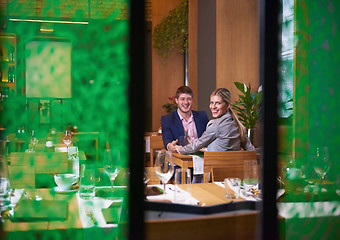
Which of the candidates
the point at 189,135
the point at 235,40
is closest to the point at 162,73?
the point at 235,40

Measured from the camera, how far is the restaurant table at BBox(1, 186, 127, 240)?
128 cm

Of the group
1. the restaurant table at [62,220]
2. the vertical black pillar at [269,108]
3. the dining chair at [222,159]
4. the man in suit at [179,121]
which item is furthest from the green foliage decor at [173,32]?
the restaurant table at [62,220]

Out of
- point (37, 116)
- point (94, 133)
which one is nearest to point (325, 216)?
point (94, 133)

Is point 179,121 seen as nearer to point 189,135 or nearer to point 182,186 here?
point 189,135

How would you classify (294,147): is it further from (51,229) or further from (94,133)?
(51,229)

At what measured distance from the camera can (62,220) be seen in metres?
1.34

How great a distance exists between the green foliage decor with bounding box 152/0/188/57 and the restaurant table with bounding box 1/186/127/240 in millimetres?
6280

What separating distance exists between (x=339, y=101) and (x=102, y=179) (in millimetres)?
1163

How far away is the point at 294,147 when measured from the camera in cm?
171

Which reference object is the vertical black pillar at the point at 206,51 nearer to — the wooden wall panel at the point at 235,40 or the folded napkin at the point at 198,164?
the wooden wall panel at the point at 235,40

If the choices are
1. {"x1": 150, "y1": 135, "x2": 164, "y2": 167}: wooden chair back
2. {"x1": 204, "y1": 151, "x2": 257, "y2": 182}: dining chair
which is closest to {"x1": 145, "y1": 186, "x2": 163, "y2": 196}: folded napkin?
{"x1": 204, "y1": 151, "x2": 257, "y2": 182}: dining chair

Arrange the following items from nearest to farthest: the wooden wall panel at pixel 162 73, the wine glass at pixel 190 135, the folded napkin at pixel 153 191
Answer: the folded napkin at pixel 153 191
the wine glass at pixel 190 135
the wooden wall panel at pixel 162 73

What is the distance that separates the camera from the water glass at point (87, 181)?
1483 millimetres

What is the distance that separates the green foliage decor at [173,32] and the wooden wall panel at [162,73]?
0.60 feet
